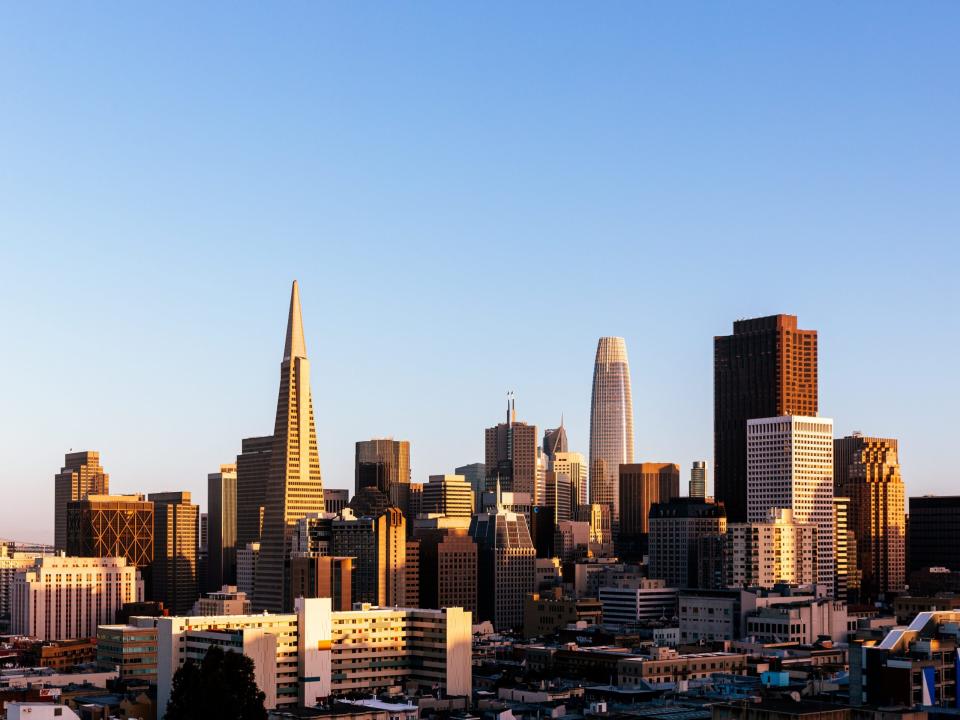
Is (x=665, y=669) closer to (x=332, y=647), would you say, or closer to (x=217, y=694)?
(x=332, y=647)

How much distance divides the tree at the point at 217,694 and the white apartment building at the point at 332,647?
4452 centimetres

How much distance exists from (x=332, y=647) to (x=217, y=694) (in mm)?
68168

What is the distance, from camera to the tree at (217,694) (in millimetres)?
112500

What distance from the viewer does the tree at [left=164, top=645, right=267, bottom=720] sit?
369ft

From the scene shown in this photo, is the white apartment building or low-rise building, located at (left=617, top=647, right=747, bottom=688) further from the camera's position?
low-rise building, located at (left=617, top=647, right=747, bottom=688)

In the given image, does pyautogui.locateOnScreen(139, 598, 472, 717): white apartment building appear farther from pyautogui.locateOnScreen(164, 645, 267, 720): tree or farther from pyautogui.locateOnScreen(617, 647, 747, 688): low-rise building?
pyautogui.locateOnScreen(164, 645, 267, 720): tree

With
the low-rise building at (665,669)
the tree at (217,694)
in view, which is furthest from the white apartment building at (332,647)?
the tree at (217,694)

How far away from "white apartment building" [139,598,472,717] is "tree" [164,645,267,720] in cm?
4452

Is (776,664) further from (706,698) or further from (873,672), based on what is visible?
(873,672)

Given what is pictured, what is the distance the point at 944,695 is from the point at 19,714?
67.7 metres

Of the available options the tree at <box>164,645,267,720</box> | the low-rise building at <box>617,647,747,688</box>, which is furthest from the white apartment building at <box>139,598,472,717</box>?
the tree at <box>164,645,267,720</box>

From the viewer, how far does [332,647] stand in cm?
18025

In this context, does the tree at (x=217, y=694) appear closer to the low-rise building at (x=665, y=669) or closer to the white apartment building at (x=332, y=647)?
the white apartment building at (x=332, y=647)

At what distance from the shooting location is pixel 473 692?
18725 cm
